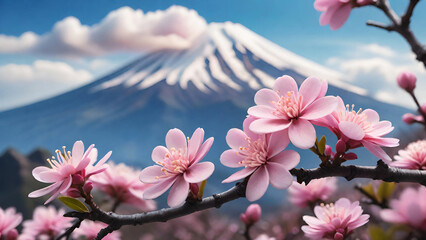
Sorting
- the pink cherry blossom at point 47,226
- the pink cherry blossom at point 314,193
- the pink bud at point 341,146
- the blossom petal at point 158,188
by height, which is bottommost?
the pink cherry blossom at point 314,193

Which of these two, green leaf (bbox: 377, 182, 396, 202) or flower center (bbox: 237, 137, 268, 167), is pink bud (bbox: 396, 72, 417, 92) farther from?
flower center (bbox: 237, 137, 268, 167)

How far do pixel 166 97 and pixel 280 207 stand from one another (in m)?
5.84

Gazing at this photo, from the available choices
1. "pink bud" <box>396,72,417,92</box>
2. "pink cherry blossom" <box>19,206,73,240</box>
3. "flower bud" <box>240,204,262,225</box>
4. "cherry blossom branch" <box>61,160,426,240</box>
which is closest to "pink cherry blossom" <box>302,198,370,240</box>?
"cherry blossom branch" <box>61,160,426,240</box>

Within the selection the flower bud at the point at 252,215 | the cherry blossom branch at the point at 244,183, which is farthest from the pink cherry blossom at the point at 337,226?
the flower bud at the point at 252,215

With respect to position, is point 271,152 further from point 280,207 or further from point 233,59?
point 233,59

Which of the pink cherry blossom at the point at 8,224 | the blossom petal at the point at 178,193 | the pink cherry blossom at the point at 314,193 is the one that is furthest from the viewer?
the pink cherry blossom at the point at 314,193

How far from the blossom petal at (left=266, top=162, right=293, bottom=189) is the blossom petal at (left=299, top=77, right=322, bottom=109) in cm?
6

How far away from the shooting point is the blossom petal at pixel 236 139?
0.31 metres

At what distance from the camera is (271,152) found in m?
0.29

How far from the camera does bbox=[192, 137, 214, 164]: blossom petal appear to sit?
1.01ft

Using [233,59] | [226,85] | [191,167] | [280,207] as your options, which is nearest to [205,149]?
[191,167]

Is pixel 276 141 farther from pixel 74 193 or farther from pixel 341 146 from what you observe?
pixel 74 193

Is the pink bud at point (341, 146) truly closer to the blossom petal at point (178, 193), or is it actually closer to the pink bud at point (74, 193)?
the blossom petal at point (178, 193)

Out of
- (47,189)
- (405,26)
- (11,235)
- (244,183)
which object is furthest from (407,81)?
(11,235)
